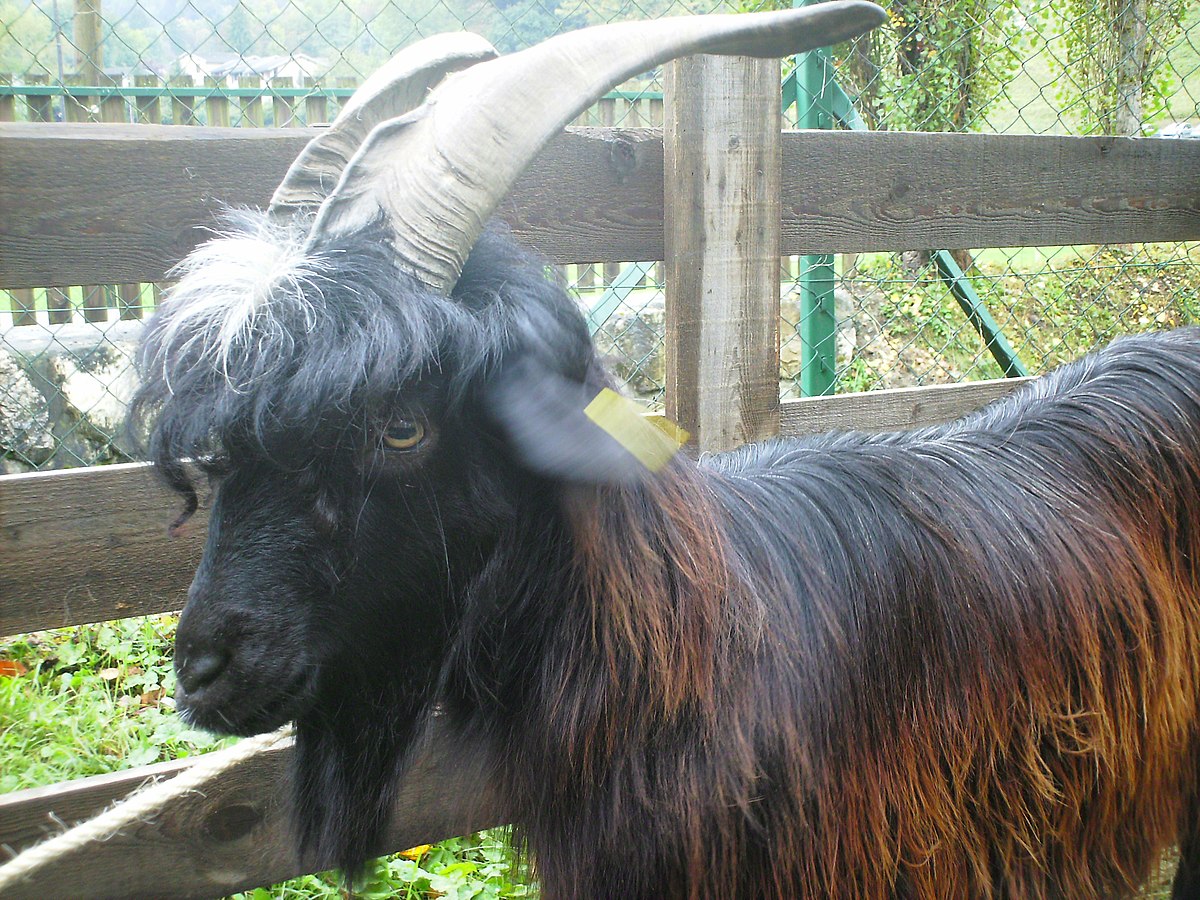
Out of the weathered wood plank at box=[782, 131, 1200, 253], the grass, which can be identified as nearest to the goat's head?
the grass

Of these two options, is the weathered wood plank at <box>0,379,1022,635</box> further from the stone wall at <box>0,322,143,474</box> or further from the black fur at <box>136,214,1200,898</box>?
the stone wall at <box>0,322,143,474</box>

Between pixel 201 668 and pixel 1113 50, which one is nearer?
pixel 201 668

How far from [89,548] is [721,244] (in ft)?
6.24

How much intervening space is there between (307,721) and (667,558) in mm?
796

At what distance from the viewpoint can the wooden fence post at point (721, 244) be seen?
2768 millimetres

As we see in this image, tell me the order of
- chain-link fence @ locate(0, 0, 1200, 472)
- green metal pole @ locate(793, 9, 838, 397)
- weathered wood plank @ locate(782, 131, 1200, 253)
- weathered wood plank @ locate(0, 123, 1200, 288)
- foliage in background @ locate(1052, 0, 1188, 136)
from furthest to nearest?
foliage in background @ locate(1052, 0, 1188, 136)
green metal pole @ locate(793, 9, 838, 397)
chain-link fence @ locate(0, 0, 1200, 472)
weathered wood plank @ locate(782, 131, 1200, 253)
weathered wood plank @ locate(0, 123, 1200, 288)

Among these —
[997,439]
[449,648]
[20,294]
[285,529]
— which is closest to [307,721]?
[449,648]

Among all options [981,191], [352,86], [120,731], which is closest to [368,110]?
[981,191]

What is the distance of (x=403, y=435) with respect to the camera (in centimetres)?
171

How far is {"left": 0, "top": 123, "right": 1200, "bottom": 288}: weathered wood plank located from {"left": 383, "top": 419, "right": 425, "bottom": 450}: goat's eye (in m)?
0.85

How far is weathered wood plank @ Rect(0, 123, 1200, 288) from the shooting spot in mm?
2217

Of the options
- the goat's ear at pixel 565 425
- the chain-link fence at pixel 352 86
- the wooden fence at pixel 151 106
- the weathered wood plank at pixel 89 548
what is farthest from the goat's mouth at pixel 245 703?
the wooden fence at pixel 151 106

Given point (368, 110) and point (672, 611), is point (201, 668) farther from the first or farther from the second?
point (368, 110)

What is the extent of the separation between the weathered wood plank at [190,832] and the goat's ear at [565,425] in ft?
3.10
